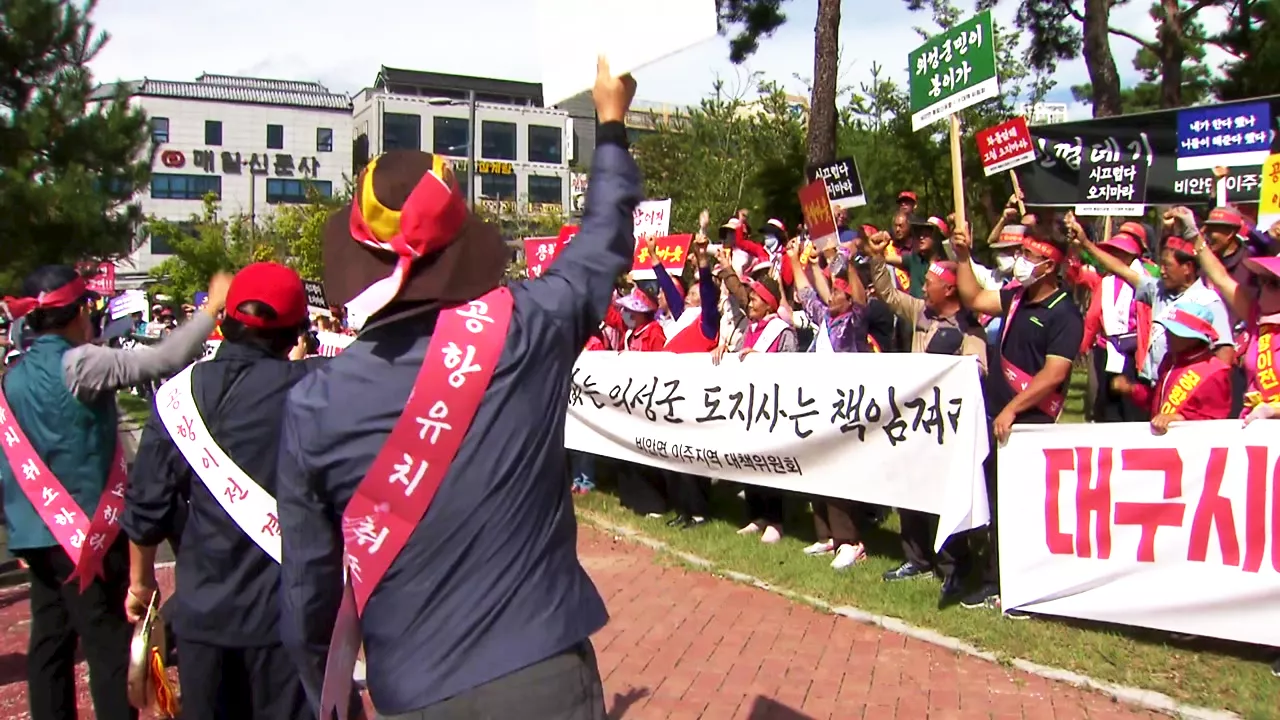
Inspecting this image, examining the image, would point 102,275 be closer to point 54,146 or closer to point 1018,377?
point 54,146

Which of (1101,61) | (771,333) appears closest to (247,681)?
(771,333)

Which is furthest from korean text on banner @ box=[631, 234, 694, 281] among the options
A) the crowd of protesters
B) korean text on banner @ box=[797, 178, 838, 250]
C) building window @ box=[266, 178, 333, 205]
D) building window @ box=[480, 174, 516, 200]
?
building window @ box=[266, 178, 333, 205]

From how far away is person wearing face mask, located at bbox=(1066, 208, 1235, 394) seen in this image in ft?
19.0

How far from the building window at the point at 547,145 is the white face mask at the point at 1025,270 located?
7736cm

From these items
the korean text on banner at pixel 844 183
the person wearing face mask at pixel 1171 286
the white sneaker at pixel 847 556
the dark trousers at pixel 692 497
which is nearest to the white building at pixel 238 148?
the korean text on banner at pixel 844 183

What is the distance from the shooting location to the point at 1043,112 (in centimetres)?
3656

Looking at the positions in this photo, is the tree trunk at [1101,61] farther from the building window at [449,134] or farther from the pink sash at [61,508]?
the building window at [449,134]

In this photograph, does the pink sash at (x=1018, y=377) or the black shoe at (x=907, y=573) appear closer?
the pink sash at (x=1018, y=377)

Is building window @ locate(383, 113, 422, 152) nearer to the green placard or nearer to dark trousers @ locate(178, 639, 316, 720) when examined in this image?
the green placard

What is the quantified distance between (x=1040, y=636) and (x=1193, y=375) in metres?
1.50

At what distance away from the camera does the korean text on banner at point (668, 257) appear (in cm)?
1025

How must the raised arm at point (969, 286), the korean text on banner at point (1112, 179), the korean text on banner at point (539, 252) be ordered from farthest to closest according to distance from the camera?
the korean text on banner at point (539, 252) < the korean text on banner at point (1112, 179) < the raised arm at point (969, 286)

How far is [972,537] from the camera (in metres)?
7.17

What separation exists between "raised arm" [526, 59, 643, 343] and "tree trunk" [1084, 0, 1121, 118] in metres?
15.9
